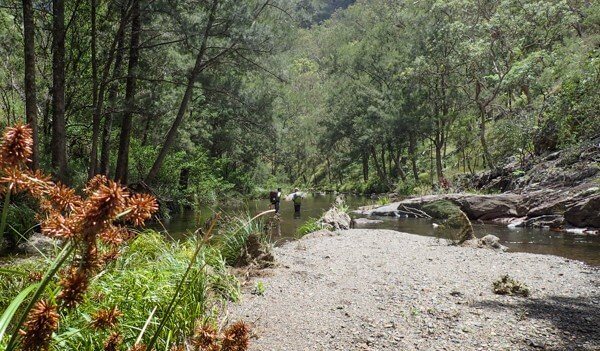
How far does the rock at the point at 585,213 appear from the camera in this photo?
45.9 feet

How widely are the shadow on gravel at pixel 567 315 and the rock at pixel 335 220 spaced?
28.7ft

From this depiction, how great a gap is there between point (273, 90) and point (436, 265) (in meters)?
23.0

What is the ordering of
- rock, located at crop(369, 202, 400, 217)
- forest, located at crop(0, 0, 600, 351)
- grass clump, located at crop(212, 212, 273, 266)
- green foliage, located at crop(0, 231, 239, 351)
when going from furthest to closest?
rock, located at crop(369, 202, 400, 217), grass clump, located at crop(212, 212, 273, 266), green foliage, located at crop(0, 231, 239, 351), forest, located at crop(0, 0, 600, 351)

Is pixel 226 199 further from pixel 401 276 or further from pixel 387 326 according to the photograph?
pixel 387 326

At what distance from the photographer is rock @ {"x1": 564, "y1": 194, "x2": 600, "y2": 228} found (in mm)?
13984

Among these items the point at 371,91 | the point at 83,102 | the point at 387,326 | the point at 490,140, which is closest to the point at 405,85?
the point at 371,91

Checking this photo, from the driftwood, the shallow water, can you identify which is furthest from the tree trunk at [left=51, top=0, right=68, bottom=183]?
the driftwood

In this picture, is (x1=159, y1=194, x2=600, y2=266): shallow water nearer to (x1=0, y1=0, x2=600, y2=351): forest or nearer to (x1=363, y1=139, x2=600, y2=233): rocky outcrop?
(x1=363, y1=139, x2=600, y2=233): rocky outcrop

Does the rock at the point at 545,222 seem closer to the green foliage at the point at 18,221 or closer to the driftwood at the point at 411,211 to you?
the driftwood at the point at 411,211

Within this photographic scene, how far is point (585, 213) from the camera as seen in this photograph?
46.9 ft

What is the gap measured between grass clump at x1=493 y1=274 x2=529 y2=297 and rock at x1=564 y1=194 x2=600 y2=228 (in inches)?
385

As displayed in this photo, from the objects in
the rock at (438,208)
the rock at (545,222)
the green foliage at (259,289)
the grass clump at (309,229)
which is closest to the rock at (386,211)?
the rock at (438,208)

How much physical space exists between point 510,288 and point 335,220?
9398 millimetres

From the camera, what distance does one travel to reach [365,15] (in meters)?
42.8
